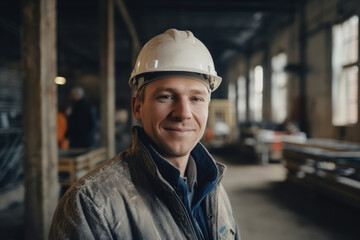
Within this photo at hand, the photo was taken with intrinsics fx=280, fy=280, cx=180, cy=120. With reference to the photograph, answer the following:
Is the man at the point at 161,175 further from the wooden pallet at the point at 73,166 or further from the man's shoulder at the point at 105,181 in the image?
the wooden pallet at the point at 73,166

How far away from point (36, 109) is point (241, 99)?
17.1 m

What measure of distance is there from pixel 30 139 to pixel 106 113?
11.2 feet

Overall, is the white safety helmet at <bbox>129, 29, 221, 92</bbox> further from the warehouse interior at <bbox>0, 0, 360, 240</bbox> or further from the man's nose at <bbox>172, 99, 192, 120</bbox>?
the warehouse interior at <bbox>0, 0, 360, 240</bbox>

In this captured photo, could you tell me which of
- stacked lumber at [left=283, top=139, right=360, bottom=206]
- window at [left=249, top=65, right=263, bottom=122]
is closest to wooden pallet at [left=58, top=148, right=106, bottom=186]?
stacked lumber at [left=283, top=139, right=360, bottom=206]

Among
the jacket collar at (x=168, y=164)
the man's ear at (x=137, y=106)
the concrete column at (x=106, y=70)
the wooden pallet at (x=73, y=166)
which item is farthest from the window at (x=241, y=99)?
the man's ear at (x=137, y=106)

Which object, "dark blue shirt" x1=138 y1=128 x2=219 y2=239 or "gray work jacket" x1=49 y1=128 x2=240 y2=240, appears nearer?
"gray work jacket" x1=49 y1=128 x2=240 y2=240

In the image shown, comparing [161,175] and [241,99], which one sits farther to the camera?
[241,99]

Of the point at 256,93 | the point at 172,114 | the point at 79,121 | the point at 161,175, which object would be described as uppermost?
the point at 256,93

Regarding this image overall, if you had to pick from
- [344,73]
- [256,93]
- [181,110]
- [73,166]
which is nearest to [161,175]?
[181,110]

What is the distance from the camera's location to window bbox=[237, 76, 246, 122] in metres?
18.2

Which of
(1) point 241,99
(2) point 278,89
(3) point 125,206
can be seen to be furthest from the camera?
(1) point 241,99

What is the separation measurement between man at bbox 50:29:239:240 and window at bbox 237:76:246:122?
17.1 m

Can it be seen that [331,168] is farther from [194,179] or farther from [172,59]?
[172,59]

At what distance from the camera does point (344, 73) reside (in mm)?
8258
